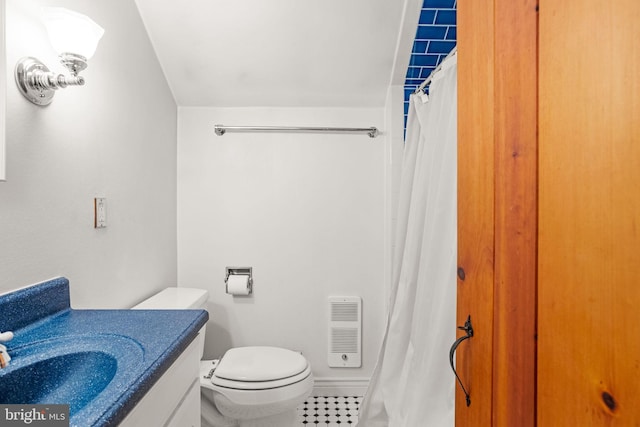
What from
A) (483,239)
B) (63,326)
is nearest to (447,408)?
(483,239)

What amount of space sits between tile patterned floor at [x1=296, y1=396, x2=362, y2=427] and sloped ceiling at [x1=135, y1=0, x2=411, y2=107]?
182 centimetres

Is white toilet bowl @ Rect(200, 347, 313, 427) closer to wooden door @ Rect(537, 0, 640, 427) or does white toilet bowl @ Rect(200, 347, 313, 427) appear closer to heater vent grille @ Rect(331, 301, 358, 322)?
heater vent grille @ Rect(331, 301, 358, 322)

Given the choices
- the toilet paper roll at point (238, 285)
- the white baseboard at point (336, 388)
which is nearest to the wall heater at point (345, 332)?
the white baseboard at point (336, 388)

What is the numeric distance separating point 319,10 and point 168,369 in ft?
5.40

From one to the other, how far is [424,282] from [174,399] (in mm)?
1074

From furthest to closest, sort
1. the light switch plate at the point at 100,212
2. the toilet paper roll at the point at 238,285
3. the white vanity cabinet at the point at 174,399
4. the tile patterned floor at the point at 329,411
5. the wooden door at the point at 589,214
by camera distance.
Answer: the toilet paper roll at the point at 238,285
the tile patterned floor at the point at 329,411
the light switch plate at the point at 100,212
the white vanity cabinet at the point at 174,399
the wooden door at the point at 589,214

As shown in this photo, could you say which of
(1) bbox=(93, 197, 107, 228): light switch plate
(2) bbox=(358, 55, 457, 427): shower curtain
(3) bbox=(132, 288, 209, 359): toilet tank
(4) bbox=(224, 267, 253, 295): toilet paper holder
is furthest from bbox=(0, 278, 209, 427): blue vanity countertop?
(4) bbox=(224, 267, 253, 295): toilet paper holder

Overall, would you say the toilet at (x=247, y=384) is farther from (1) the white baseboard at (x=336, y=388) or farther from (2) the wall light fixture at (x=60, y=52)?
(2) the wall light fixture at (x=60, y=52)

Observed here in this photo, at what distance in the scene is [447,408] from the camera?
1379mm

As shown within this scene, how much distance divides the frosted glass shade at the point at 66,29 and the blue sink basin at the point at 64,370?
2.67ft

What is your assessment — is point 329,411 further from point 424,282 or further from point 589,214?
point 589,214

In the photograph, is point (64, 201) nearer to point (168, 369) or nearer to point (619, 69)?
point (168, 369)

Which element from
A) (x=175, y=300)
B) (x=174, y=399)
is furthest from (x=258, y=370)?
(x=174, y=399)

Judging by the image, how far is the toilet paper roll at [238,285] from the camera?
6.78 feet
